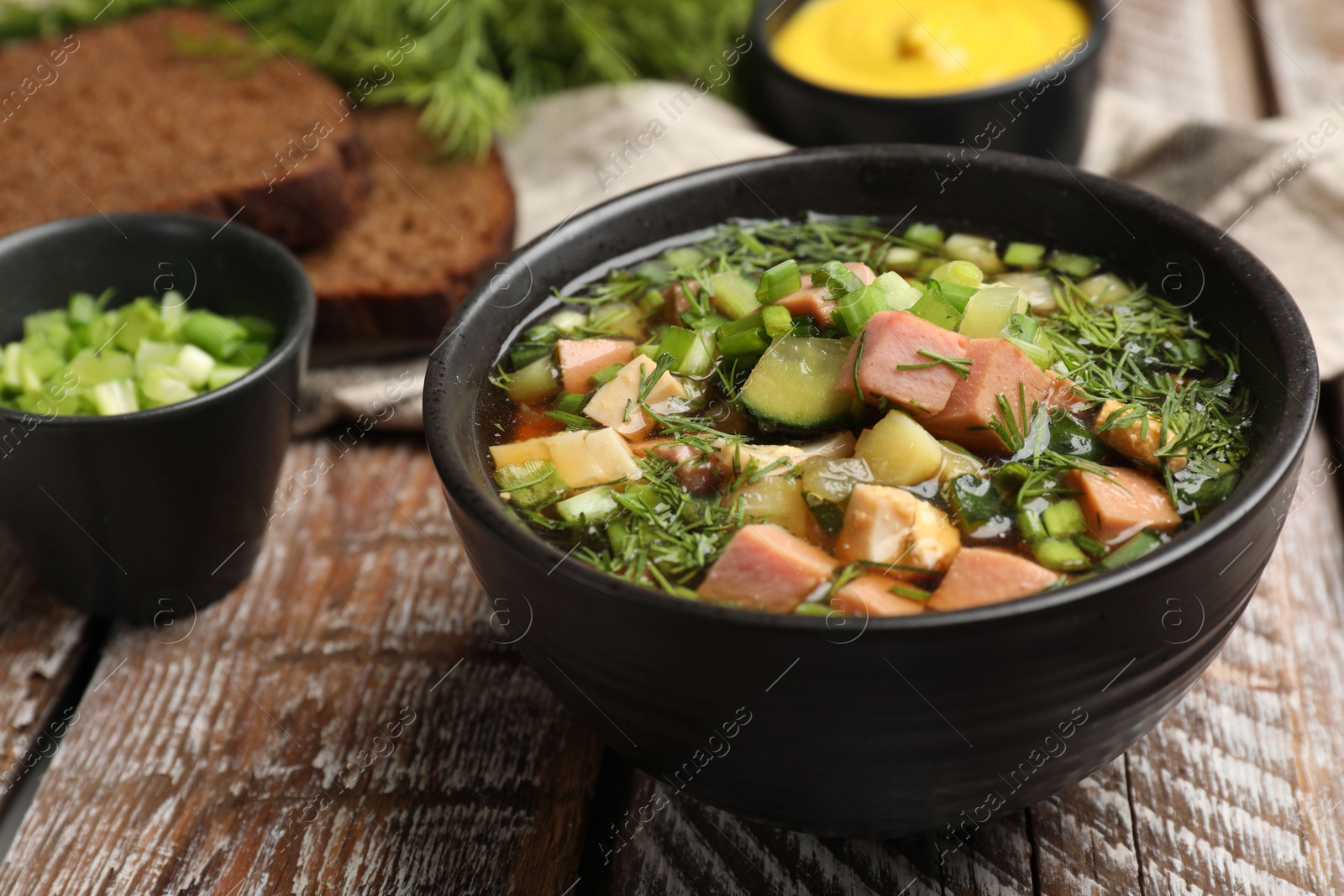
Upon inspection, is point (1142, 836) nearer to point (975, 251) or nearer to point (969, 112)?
point (975, 251)

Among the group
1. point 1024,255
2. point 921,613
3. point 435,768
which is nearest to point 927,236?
point 1024,255

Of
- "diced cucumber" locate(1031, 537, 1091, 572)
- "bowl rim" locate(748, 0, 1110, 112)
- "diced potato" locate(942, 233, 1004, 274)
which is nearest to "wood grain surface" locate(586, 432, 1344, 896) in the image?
"diced cucumber" locate(1031, 537, 1091, 572)

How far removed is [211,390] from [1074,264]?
1.75 metres

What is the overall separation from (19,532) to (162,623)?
0.36 m

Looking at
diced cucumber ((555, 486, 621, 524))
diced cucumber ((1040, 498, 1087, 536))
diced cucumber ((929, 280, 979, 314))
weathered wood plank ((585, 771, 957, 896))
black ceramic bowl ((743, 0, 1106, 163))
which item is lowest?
weathered wood plank ((585, 771, 957, 896))

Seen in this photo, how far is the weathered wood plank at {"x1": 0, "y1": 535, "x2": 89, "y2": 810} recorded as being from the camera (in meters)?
2.45

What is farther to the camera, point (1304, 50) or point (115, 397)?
point (1304, 50)

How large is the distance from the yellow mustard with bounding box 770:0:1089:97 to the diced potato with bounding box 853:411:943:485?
2034mm

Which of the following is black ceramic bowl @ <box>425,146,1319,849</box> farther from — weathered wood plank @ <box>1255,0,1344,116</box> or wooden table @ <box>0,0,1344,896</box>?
weathered wood plank @ <box>1255,0,1344,116</box>

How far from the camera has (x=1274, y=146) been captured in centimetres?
346

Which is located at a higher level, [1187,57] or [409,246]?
[409,246]

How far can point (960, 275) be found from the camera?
7.22 feet

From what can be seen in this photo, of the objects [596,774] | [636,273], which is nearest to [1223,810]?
[596,774]

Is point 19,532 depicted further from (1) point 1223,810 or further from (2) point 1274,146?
(2) point 1274,146
